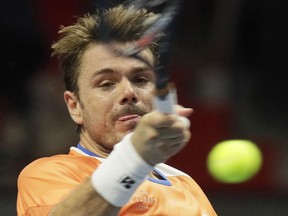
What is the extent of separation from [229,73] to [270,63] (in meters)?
0.34

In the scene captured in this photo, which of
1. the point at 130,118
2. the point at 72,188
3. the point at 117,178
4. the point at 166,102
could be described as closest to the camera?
the point at 166,102

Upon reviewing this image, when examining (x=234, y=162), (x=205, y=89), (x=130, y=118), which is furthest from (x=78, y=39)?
(x=205, y=89)

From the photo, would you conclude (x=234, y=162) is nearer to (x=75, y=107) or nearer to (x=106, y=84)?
(x=75, y=107)

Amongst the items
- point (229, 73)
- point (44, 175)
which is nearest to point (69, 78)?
point (44, 175)

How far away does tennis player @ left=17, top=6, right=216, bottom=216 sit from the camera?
210 centimetres

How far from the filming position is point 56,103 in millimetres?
5457

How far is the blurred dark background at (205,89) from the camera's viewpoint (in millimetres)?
5449

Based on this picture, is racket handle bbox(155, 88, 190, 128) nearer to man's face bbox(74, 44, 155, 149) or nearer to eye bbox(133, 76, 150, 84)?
man's face bbox(74, 44, 155, 149)

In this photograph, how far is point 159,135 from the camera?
1901mm

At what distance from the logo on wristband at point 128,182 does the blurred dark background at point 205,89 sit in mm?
3250

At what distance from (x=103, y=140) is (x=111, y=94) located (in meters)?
0.18

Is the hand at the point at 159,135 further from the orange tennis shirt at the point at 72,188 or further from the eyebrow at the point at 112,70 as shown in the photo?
the eyebrow at the point at 112,70

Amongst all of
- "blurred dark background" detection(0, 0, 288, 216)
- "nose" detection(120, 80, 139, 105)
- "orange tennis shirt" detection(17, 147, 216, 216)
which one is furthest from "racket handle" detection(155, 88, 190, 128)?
"blurred dark background" detection(0, 0, 288, 216)

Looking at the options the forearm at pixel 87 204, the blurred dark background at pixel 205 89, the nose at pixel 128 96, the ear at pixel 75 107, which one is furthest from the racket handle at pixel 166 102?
the blurred dark background at pixel 205 89
